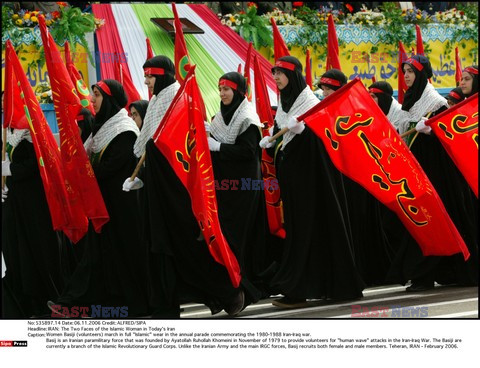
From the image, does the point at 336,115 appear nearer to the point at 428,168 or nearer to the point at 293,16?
the point at 428,168

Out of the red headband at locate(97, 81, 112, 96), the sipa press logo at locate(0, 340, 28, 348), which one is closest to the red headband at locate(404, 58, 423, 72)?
the red headband at locate(97, 81, 112, 96)

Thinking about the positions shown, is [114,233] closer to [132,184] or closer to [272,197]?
[132,184]

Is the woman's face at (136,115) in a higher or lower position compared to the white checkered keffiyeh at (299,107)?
higher

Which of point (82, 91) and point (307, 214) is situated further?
point (82, 91)

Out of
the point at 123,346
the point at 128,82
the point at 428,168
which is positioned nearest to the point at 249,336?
the point at 123,346

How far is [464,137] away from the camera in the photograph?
6.60 meters

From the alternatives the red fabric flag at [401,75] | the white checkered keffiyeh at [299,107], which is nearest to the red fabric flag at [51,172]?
the white checkered keffiyeh at [299,107]

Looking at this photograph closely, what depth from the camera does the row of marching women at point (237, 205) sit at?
242 inches

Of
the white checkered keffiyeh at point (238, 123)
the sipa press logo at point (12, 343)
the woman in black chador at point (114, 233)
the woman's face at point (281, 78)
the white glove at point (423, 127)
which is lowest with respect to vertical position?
the sipa press logo at point (12, 343)

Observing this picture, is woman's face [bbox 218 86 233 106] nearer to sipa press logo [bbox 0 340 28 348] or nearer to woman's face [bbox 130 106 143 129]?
woman's face [bbox 130 106 143 129]

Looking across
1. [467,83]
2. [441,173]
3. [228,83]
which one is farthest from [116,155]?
[467,83]

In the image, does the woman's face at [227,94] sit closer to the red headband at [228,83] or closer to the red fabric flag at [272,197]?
the red headband at [228,83]

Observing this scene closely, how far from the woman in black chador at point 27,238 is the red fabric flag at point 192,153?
1.30m

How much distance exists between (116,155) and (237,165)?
85cm
